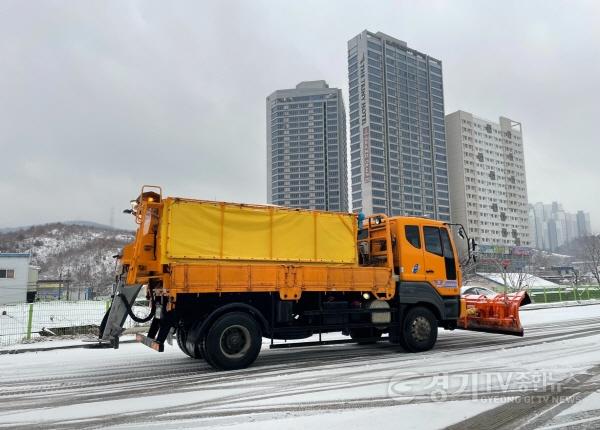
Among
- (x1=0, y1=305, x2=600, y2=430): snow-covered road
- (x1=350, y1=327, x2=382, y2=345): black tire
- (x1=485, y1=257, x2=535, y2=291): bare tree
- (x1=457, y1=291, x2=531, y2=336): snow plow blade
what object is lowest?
(x1=0, y1=305, x2=600, y2=430): snow-covered road

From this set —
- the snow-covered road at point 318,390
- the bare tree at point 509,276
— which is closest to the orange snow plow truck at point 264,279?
the snow-covered road at point 318,390

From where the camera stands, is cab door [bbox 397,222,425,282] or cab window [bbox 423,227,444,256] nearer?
cab door [bbox 397,222,425,282]

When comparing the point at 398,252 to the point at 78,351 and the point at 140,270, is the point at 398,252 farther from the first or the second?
the point at 78,351

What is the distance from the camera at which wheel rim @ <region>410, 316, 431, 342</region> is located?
989 cm

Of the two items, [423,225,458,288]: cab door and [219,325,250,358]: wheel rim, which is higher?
[423,225,458,288]: cab door

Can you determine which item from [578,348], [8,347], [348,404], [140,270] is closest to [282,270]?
[140,270]

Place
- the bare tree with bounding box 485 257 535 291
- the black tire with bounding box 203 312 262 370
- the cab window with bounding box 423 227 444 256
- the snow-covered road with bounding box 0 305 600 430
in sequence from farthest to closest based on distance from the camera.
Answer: the bare tree with bounding box 485 257 535 291
the cab window with bounding box 423 227 444 256
the black tire with bounding box 203 312 262 370
the snow-covered road with bounding box 0 305 600 430

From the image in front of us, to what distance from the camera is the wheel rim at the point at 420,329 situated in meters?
9.89

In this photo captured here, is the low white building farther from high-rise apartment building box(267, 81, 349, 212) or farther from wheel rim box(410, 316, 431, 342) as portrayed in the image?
wheel rim box(410, 316, 431, 342)

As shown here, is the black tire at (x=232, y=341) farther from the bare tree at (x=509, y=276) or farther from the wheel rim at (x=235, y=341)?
the bare tree at (x=509, y=276)

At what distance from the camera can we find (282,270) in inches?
331

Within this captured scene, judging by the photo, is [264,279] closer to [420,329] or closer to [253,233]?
[253,233]

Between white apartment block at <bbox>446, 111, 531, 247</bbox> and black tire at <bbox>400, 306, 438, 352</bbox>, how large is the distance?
112473 millimetres
